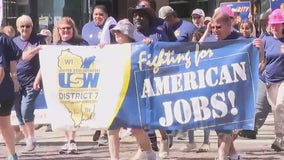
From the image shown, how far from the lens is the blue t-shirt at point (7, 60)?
8.20 metres

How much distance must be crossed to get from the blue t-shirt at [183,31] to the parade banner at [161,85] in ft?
6.52

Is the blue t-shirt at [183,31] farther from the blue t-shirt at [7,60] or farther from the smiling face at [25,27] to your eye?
the blue t-shirt at [7,60]

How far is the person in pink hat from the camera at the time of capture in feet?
30.0

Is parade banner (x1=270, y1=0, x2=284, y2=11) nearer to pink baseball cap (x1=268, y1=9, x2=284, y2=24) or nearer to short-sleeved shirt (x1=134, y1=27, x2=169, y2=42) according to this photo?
pink baseball cap (x1=268, y1=9, x2=284, y2=24)

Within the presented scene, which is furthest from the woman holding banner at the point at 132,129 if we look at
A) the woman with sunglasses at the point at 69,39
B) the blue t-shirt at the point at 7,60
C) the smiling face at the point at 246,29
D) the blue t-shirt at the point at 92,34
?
the smiling face at the point at 246,29

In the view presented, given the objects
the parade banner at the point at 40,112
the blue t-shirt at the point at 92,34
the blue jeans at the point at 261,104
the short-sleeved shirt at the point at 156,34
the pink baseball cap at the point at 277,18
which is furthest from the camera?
the parade banner at the point at 40,112

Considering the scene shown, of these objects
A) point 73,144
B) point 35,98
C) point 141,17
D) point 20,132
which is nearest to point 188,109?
point 141,17

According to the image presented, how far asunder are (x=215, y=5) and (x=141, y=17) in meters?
15.1

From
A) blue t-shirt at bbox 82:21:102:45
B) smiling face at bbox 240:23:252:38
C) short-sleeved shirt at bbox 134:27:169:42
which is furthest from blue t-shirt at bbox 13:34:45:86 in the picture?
smiling face at bbox 240:23:252:38

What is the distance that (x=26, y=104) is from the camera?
32.2ft

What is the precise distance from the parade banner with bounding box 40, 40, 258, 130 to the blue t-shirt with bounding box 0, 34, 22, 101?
21.6 inches

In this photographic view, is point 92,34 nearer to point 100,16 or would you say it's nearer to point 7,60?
point 100,16

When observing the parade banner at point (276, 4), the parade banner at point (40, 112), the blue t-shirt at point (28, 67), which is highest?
the parade banner at point (276, 4)

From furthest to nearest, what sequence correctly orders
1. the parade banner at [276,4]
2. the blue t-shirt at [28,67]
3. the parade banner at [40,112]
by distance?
the parade banner at [276,4] → the parade banner at [40,112] → the blue t-shirt at [28,67]
